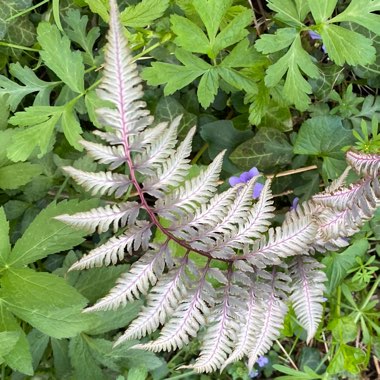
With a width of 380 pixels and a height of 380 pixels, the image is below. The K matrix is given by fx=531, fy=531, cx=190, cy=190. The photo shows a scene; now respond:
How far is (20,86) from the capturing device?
204cm

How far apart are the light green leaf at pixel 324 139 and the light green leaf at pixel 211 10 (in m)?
0.55

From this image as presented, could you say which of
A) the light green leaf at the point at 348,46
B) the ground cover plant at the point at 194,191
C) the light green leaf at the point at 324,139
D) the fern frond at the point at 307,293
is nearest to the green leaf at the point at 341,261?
the ground cover plant at the point at 194,191

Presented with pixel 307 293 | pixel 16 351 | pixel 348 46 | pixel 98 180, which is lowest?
pixel 16 351

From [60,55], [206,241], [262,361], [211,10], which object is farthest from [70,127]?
[262,361]

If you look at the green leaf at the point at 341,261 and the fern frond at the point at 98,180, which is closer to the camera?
the fern frond at the point at 98,180

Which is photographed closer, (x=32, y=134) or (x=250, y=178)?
(x=32, y=134)

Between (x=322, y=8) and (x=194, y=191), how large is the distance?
2.58ft

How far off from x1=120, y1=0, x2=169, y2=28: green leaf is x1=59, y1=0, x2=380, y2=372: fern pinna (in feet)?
1.93

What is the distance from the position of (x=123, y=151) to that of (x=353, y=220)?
25.6 inches

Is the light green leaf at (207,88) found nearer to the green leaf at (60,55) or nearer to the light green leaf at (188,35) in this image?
the light green leaf at (188,35)

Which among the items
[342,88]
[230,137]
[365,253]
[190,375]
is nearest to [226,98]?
[230,137]

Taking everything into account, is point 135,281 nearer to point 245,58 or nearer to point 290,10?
point 245,58

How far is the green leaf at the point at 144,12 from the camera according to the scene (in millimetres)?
1771

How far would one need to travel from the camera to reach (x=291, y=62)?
1.76 metres
